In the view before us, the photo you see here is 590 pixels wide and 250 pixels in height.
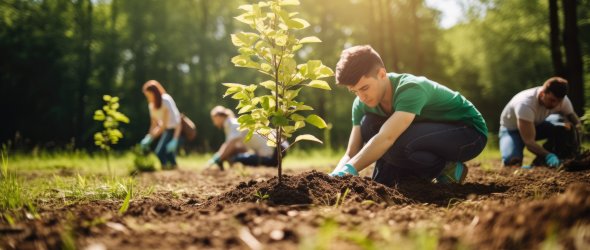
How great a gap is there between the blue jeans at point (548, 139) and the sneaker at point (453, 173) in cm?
214

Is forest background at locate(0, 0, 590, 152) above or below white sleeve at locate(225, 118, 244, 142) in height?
above

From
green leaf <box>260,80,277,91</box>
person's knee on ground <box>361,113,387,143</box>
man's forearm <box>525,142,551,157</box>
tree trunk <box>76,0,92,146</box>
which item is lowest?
man's forearm <box>525,142,551,157</box>

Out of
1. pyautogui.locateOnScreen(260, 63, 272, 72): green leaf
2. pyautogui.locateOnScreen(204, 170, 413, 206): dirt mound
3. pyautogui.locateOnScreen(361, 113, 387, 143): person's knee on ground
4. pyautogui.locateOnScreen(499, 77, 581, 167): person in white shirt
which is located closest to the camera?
pyautogui.locateOnScreen(204, 170, 413, 206): dirt mound

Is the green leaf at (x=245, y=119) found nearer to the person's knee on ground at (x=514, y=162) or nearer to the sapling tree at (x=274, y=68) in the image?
the sapling tree at (x=274, y=68)

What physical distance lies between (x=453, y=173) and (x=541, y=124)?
280 centimetres

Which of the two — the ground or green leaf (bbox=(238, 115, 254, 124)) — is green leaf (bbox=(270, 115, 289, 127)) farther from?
the ground

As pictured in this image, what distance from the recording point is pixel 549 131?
532 cm

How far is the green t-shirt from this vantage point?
9.03 ft

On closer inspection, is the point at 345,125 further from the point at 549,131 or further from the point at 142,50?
the point at 549,131

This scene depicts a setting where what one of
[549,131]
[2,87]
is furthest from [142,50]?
[549,131]

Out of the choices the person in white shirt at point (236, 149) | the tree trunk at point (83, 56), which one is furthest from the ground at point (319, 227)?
the tree trunk at point (83, 56)

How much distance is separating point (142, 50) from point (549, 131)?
2309cm

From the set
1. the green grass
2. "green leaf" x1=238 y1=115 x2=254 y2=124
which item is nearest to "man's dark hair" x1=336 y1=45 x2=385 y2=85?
"green leaf" x1=238 y1=115 x2=254 y2=124

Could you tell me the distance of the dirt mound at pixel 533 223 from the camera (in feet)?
4.15
